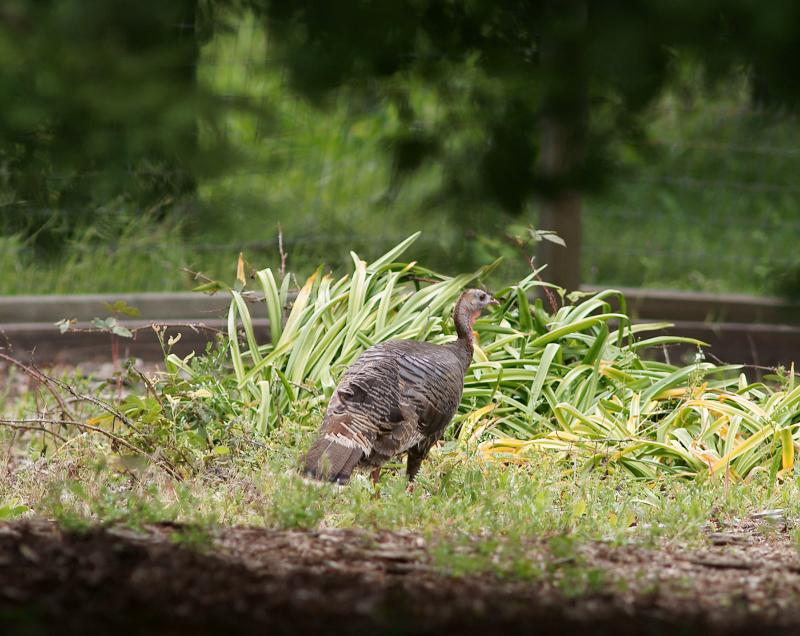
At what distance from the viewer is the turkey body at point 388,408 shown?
433 centimetres

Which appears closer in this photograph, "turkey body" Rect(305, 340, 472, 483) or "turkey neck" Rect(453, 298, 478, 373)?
"turkey body" Rect(305, 340, 472, 483)

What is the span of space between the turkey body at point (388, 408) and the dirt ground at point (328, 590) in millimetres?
686

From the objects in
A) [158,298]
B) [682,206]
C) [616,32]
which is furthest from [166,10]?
[682,206]

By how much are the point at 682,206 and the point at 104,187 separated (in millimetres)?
6457

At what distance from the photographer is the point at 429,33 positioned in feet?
9.25

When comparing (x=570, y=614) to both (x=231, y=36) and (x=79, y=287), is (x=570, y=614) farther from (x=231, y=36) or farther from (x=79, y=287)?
(x=79, y=287)

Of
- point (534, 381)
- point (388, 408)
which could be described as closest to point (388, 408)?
point (388, 408)

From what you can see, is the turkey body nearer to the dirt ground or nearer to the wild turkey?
the wild turkey

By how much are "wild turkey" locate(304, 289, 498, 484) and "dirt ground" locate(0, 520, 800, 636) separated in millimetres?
702

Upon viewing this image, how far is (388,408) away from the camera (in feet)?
14.9

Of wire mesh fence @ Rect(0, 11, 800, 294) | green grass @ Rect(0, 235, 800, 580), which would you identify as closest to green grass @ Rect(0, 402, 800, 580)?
green grass @ Rect(0, 235, 800, 580)

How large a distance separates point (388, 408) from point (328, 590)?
170cm

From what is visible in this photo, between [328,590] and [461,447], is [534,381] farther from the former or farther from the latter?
[328,590]

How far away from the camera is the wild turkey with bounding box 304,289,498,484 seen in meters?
4.33
